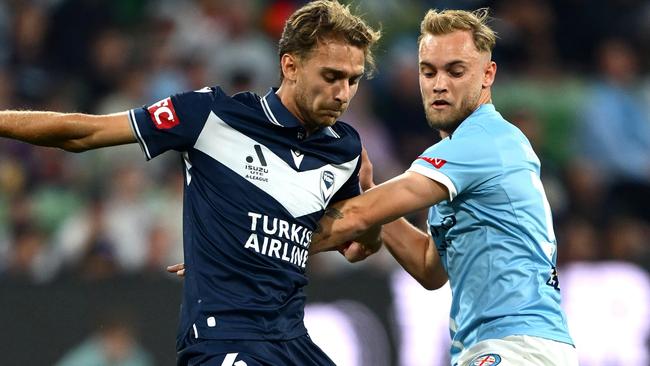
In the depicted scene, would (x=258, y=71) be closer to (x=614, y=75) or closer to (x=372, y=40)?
(x=614, y=75)

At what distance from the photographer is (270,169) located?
211 inches

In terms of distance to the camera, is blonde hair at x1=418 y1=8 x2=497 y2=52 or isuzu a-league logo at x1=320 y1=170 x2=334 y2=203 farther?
blonde hair at x1=418 y1=8 x2=497 y2=52

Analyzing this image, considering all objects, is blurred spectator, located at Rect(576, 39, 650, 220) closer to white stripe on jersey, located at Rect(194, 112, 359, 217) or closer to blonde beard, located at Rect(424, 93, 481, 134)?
blonde beard, located at Rect(424, 93, 481, 134)

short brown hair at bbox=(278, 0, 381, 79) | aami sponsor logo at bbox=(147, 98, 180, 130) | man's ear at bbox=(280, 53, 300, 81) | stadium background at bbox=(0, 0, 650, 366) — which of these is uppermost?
short brown hair at bbox=(278, 0, 381, 79)

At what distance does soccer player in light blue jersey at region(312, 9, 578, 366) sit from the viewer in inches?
211

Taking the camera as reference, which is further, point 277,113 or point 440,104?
point 440,104

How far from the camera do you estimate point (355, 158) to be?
18.8ft

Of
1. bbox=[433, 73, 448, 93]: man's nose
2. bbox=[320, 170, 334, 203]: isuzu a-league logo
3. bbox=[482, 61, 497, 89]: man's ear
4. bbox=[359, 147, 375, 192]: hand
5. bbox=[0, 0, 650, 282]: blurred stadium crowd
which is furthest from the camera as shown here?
bbox=[0, 0, 650, 282]: blurred stadium crowd

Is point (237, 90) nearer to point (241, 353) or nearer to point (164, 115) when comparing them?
point (164, 115)

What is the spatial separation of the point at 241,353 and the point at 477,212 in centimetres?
124

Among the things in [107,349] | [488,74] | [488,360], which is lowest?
[107,349]

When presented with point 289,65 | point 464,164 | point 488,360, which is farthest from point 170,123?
point 488,360

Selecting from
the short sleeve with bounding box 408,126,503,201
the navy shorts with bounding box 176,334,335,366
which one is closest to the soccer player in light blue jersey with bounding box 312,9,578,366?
the short sleeve with bounding box 408,126,503,201

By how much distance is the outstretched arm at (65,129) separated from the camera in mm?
5102
